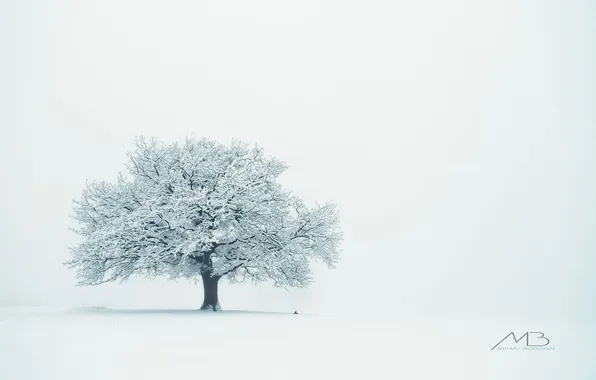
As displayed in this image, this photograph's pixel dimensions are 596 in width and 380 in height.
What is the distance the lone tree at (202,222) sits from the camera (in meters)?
26.8

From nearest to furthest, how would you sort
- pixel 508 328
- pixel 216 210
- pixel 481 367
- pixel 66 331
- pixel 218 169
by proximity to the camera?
pixel 481 367 → pixel 66 331 → pixel 508 328 → pixel 216 210 → pixel 218 169

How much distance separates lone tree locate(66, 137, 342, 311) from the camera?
1053 inches

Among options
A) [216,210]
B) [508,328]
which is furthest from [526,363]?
[216,210]

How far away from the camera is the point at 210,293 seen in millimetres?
28984

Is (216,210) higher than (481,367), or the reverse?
(216,210)

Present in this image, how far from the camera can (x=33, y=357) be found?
12.0 metres

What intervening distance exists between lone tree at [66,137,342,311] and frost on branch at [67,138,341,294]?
55mm

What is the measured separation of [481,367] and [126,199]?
71.0 ft

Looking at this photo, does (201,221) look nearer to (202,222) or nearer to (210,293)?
(202,222)

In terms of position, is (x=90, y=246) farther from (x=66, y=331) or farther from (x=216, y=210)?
(x=66, y=331)

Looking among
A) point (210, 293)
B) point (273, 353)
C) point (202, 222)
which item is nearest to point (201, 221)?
point (202, 222)

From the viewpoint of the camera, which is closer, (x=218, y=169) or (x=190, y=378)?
(x=190, y=378)
